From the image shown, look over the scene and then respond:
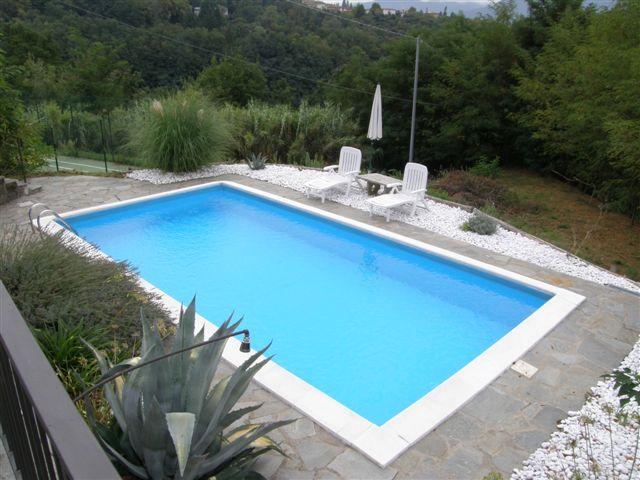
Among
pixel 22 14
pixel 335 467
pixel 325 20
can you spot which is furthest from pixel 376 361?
pixel 22 14

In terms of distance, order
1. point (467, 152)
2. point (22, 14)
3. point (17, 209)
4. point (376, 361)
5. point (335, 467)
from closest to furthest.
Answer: point (335, 467) → point (376, 361) → point (17, 209) → point (467, 152) → point (22, 14)

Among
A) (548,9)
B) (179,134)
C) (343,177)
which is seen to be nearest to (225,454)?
(343,177)

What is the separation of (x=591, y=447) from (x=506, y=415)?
0.58 m

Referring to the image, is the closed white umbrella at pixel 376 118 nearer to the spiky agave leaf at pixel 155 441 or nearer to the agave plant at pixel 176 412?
the agave plant at pixel 176 412

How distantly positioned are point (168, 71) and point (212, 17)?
4.76 meters

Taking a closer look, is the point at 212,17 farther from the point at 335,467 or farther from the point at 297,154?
the point at 335,467

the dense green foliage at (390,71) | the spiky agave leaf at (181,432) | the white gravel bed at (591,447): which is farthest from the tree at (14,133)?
the white gravel bed at (591,447)

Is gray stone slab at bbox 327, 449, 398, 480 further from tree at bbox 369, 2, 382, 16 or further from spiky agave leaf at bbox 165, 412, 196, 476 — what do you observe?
tree at bbox 369, 2, 382, 16

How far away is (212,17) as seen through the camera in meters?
34.8

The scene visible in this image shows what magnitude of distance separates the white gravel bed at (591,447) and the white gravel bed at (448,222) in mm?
2819

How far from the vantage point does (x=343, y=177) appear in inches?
356

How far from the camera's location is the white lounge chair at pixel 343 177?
28.8 feet

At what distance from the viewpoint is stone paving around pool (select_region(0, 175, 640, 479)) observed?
3.23 metres

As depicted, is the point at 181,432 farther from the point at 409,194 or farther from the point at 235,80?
the point at 235,80
